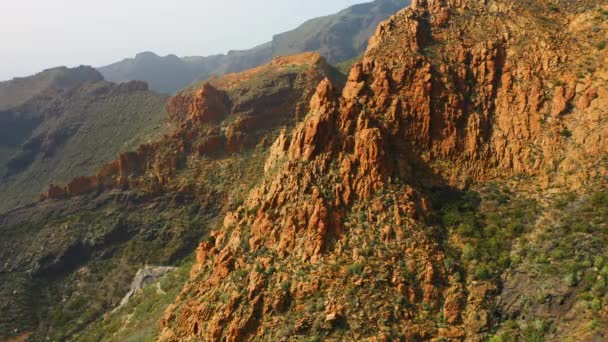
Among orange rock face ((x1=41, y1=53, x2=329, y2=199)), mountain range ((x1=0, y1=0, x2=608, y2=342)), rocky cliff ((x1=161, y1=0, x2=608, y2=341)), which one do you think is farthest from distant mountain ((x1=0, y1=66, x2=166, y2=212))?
rocky cliff ((x1=161, y1=0, x2=608, y2=341))

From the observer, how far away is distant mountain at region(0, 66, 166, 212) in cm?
10406

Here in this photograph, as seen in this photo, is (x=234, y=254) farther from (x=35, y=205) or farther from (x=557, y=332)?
(x=35, y=205)

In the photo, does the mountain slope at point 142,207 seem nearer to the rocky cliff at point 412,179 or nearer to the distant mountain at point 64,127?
the distant mountain at point 64,127

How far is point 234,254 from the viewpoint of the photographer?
117 ft

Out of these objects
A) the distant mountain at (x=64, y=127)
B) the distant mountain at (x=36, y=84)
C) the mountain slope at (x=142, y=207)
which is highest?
the distant mountain at (x=36, y=84)

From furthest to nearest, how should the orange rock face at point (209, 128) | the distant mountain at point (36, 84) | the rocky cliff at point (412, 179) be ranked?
the distant mountain at point (36, 84) < the orange rock face at point (209, 128) < the rocky cliff at point (412, 179)

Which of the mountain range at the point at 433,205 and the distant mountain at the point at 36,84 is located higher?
the distant mountain at the point at 36,84

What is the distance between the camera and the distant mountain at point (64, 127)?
341ft

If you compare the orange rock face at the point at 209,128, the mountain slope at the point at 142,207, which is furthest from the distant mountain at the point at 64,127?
the mountain slope at the point at 142,207

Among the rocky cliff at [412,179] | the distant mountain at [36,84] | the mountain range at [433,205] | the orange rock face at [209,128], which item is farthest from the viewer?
the distant mountain at [36,84]

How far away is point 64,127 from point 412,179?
11496cm

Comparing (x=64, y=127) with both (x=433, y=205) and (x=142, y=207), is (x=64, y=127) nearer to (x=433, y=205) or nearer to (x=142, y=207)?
(x=142, y=207)

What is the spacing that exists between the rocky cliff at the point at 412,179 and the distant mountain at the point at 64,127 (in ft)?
217

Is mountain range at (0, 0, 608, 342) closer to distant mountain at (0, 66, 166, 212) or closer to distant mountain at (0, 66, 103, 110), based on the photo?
distant mountain at (0, 66, 166, 212)
